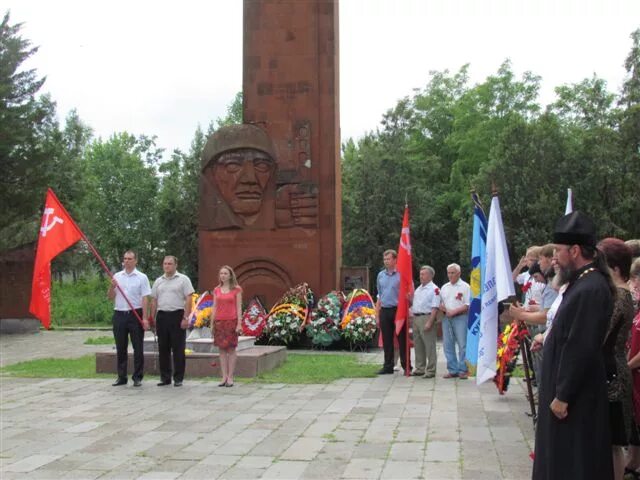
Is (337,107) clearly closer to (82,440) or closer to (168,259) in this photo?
(168,259)

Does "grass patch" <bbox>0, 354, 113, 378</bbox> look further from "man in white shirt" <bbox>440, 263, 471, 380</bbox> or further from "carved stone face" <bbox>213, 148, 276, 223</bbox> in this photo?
"man in white shirt" <bbox>440, 263, 471, 380</bbox>

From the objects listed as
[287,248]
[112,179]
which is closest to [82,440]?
[287,248]

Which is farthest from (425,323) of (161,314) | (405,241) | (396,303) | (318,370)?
(161,314)

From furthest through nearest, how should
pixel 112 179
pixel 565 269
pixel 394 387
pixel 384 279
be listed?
pixel 112 179
pixel 384 279
pixel 394 387
pixel 565 269

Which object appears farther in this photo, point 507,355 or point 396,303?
point 396,303

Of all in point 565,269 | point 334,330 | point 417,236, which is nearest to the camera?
point 565,269

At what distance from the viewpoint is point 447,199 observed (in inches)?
1522

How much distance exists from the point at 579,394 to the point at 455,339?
23.0 feet

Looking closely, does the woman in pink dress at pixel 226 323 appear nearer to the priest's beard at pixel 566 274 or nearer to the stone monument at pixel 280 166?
the stone monument at pixel 280 166

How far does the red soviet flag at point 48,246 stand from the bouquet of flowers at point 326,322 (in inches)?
235

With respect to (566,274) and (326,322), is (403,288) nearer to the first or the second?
(326,322)

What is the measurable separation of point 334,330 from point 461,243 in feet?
66.9

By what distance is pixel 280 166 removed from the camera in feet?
52.2

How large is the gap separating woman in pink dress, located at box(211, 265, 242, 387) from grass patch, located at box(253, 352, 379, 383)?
718 mm
